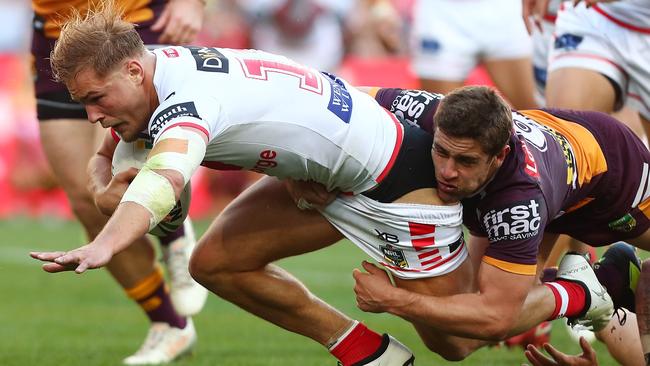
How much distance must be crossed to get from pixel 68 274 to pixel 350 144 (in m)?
7.49

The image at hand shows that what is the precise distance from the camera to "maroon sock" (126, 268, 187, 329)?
664 centimetres

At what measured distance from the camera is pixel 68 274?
11625 millimetres

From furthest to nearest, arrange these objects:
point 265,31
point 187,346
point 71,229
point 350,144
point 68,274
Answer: point 265,31 → point 71,229 → point 68,274 → point 187,346 → point 350,144

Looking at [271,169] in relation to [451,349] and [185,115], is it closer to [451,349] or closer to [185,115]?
[185,115]

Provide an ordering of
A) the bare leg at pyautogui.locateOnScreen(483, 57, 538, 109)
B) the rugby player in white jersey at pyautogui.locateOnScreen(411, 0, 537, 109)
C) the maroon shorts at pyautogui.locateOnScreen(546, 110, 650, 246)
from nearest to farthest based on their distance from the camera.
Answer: the maroon shorts at pyautogui.locateOnScreen(546, 110, 650, 246) → the bare leg at pyautogui.locateOnScreen(483, 57, 538, 109) → the rugby player in white jersey at pyautogui.locateOnScreen(411, 0, 537, 109)

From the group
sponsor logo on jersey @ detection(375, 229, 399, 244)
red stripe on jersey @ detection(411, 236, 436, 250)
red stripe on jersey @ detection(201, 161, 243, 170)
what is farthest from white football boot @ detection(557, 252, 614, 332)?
red stripe on jersey @ detection(201, 161, 243, 170)

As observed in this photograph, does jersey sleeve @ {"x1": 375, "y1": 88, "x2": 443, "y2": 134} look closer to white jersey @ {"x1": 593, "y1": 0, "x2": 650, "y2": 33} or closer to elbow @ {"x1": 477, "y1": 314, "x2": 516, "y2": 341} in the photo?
elbow @ {"x1": 477, "y1": 314, "x2": 516, "y2": 341}

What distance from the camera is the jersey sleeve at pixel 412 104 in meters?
5.10

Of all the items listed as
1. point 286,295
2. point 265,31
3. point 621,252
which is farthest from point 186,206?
point 265,31

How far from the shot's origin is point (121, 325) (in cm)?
834

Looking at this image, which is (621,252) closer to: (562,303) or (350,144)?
(562,303)

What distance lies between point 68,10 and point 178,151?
2.73m

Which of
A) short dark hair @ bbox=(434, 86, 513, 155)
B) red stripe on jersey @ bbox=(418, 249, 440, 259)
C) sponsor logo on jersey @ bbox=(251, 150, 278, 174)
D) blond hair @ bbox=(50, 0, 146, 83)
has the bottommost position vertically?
red stripe on jersey @ bbox=(418, 249, 440, 259)

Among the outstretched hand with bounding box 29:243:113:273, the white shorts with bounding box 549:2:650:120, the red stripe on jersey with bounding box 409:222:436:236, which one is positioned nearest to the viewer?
the outstretched hand with bounding box 29:243:113:273
